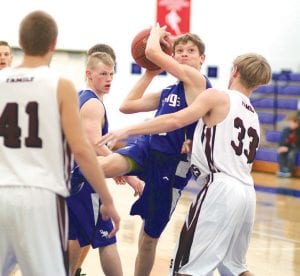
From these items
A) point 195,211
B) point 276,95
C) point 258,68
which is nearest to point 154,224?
point 195,211

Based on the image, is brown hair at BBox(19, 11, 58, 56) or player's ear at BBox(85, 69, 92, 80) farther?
player's ear at BBox(85, 69, 92, 80)

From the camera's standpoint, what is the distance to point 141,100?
203 inches

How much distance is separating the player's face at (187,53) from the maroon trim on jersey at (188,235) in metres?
0.94

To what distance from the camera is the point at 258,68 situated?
4.32m

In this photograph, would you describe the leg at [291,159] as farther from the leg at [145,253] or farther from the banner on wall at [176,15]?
the leg at [145,253]

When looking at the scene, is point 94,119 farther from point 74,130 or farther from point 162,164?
point 74,130

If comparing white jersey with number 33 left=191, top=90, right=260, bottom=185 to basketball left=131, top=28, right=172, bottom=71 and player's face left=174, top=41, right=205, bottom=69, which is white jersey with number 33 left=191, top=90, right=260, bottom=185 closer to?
player's face left=174, top=41, right=205, bottom=69

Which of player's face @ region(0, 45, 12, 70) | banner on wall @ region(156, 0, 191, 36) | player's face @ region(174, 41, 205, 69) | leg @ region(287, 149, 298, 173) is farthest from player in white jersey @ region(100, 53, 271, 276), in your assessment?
banner on wall @ region(156, 0, 191, 36)

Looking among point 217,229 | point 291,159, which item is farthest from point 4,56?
point 291,159

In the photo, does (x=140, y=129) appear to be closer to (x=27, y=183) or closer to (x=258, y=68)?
(x=258, y=68)

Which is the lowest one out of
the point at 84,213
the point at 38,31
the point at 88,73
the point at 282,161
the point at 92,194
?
the point at 282,161

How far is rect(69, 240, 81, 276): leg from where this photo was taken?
491 centimetres

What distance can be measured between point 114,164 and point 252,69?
3.37 feet

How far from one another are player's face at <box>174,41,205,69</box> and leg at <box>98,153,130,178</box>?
72cm
